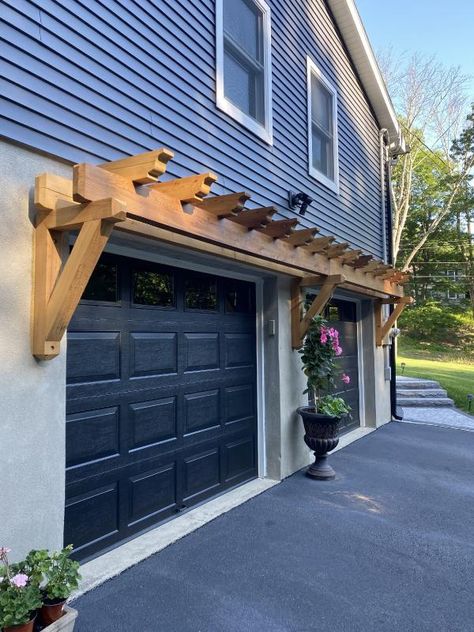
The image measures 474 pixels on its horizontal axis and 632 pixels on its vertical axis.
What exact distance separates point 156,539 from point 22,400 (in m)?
1.55

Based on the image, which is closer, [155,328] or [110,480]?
[110,480]

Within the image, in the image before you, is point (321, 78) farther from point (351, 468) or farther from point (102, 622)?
point (102, 622)

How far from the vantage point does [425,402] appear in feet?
30.9

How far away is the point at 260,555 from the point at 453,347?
20.1 m

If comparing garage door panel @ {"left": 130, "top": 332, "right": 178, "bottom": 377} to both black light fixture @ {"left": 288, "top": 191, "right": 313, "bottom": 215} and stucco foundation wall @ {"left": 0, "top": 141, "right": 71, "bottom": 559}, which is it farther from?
black light fixture @ {"left": 288, "top": 191, "right": 313, "bottom": 215}

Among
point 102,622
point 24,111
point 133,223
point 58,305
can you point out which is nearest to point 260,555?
point 102,622

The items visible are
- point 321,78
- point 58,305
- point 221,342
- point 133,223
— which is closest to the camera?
point 58,305

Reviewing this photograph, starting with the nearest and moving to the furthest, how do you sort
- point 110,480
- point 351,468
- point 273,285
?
point 110,480 < point 273,285 < point 351,468

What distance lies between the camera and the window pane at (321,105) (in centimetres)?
588

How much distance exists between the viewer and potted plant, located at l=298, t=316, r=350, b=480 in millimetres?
4438

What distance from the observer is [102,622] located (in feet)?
7.36

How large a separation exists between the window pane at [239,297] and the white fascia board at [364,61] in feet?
15.3

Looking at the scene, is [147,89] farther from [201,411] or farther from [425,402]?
[425,402]

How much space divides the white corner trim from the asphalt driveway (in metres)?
0.06
